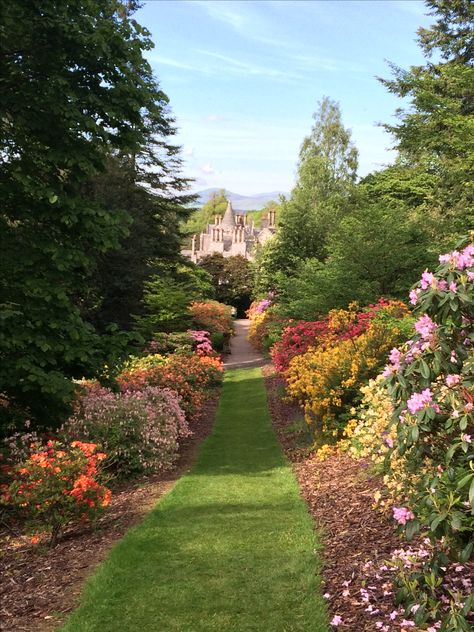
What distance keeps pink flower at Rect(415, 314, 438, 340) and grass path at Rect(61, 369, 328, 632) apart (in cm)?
217

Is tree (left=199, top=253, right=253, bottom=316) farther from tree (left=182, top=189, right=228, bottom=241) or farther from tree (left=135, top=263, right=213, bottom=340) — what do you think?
tree (left=182, top=189, right=228, bottom=241)

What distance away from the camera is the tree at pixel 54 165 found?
659cm

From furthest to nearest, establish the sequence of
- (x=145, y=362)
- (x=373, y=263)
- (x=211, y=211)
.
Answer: (x=211, y=211)
(x=145, y=362)
(x=373, y=263)

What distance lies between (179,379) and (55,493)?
7.14 m

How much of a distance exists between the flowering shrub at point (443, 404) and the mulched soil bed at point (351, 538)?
72cm

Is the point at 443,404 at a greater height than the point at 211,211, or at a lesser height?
lesser

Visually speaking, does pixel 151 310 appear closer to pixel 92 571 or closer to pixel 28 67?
pixel 28 67

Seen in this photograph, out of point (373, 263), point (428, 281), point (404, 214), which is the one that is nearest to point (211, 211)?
point (404, 214)

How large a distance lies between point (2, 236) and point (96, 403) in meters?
3.09

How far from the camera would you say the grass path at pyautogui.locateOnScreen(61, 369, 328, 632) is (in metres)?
3.75

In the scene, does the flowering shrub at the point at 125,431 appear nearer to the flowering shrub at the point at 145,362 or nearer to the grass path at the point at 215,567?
the grass path at the point at 215,567

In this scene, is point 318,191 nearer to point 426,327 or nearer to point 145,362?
point 145,362

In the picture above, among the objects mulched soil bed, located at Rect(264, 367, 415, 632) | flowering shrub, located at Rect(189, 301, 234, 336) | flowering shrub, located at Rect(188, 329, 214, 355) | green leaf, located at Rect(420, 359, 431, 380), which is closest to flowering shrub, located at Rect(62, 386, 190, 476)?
mulched soil bed, located at Rect(264, 367, 415, 632)

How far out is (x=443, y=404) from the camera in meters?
2.96
